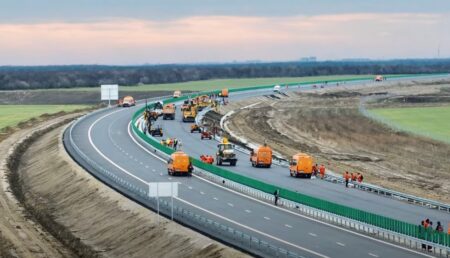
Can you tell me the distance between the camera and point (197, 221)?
54281 millimetres

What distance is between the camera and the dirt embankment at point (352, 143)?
81.9 m

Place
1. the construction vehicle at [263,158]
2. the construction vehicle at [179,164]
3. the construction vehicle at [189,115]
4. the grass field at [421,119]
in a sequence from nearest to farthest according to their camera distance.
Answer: the construction vehicle at [179,164], the construction vehicle at [263,158], the grass field at [421,119], the construction vehicle at [189,115]

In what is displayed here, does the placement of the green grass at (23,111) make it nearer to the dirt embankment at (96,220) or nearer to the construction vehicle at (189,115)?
the construction vehicle at (189,115)

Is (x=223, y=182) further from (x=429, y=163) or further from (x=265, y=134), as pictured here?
(x=265, y=134)

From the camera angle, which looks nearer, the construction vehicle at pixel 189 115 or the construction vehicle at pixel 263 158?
the construction vehicle at pixel 263 158

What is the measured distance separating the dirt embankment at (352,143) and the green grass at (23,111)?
1303 inches

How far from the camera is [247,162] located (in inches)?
3425

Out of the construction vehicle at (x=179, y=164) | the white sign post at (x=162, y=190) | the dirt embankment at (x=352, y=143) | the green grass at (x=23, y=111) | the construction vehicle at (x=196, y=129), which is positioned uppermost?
the white sign post at (x=162, y=190)

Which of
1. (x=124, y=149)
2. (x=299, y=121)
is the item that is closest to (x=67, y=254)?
(x=124, y=149)

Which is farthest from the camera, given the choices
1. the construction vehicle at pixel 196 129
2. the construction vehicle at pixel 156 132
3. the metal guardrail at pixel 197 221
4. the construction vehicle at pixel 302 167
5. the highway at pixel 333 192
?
the construction vehicle at pixel 196 129

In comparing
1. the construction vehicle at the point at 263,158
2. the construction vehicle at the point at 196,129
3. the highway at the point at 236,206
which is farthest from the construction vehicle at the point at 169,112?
the construction vehicle at the point at 263,158

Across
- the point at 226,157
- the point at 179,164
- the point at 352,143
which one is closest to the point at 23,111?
the point at 352,143

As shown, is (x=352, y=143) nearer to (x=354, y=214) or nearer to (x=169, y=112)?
(x=169, y=112)

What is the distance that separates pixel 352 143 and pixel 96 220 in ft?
170
